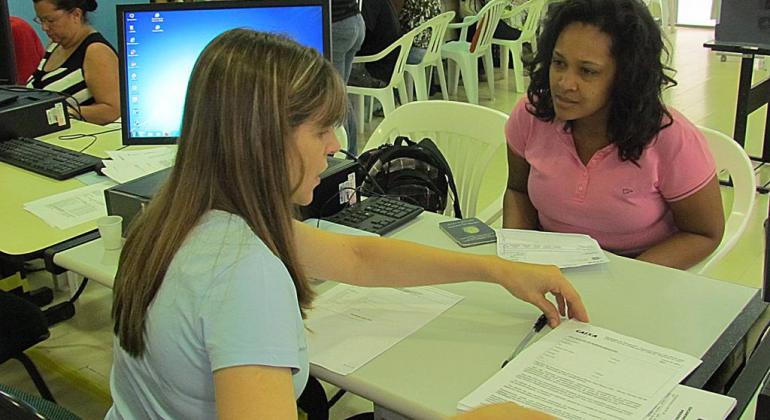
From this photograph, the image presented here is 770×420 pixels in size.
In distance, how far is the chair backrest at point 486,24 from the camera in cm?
555

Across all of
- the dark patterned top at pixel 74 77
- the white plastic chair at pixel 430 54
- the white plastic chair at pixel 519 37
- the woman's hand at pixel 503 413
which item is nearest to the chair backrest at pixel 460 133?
the dark patterned top at pixel 74 77

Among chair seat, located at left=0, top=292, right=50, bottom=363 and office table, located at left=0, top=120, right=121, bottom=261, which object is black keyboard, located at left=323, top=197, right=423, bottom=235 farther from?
chair seat, located at left=0, top=292, right=50, bottom=363

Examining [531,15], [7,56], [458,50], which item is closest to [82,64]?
[7,56]

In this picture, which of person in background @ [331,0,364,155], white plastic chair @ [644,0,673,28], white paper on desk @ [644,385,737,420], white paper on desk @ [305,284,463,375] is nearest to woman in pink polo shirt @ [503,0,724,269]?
white paper on desk @ [305,284,463,375]

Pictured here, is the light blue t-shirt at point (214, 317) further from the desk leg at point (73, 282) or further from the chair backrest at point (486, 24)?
the chair backrest at point (486, 24)

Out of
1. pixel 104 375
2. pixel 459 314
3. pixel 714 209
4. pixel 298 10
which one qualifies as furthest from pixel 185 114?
pixel 104 375

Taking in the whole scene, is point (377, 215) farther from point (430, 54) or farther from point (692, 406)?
point (430, 54)

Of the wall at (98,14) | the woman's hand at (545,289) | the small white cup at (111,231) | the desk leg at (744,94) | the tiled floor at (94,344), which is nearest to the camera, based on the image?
the woman's hand at (545,289)

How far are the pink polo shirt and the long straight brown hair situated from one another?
0.96 m

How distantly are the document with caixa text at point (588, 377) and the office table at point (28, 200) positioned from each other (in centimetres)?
105

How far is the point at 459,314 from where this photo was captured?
1374mm

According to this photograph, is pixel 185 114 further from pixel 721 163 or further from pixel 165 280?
pixel 721 163

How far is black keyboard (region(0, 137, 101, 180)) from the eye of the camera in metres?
2.13

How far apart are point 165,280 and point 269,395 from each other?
20 cm
